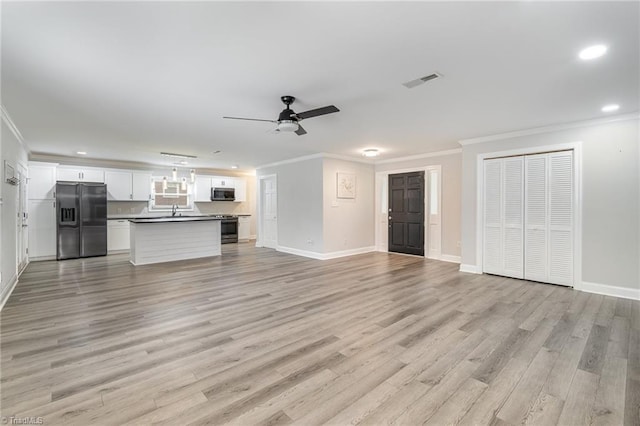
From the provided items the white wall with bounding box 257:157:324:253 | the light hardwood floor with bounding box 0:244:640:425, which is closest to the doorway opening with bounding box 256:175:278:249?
the white wall with bounding box 257:157:324:253

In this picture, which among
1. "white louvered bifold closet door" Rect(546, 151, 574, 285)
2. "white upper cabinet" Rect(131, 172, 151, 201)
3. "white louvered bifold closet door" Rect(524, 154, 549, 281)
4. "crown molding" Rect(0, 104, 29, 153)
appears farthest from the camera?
"white upper cabinet" Rect(131, 172, 151, 201)

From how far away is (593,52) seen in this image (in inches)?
93.4

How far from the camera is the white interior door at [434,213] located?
679 centimetres

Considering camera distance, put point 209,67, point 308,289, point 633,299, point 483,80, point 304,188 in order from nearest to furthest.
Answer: point 209,67
point 483,80
point 633,299
point 308,289
point 304,188

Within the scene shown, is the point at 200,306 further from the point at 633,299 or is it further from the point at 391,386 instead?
the point at 633,299

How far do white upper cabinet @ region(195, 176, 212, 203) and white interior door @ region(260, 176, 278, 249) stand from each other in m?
1.97

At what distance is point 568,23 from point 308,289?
394 cm

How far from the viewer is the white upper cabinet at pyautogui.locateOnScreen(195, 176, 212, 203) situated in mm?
9547

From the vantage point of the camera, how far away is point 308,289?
442 cm

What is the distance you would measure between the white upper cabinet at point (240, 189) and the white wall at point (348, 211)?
15.2ft

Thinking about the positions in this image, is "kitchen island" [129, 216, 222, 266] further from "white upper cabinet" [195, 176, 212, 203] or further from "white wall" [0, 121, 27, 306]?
"white upper cabinet" [195, 176, 212, 203]

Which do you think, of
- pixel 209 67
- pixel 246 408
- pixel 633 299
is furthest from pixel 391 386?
pixel 633 299

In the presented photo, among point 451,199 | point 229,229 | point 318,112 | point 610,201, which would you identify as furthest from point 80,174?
point 610,201

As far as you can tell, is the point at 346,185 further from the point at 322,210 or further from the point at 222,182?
the point at 222,182
